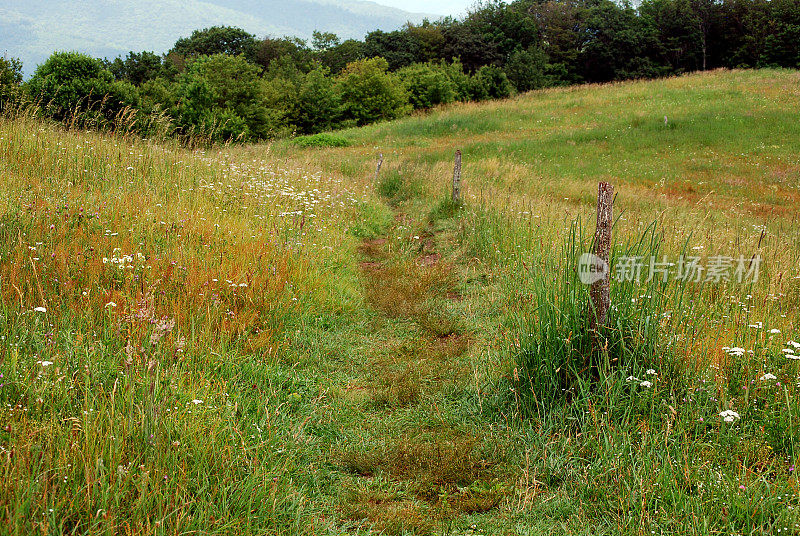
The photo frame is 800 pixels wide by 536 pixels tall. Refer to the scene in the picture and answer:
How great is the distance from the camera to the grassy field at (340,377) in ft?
8.80

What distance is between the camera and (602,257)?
406 cm

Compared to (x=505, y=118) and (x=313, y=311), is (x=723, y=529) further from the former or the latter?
(x=505, y=118)

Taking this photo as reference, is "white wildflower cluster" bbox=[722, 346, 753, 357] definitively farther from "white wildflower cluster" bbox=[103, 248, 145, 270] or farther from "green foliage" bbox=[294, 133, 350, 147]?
"green foliage" bbox=[294, 133, 350, 147]

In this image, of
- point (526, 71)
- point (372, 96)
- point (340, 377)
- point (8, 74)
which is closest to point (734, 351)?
point (340, 377)

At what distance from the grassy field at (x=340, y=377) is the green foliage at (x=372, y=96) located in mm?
35930

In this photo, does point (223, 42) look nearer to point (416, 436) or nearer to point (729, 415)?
point (416, 436)

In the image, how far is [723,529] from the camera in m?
2.62

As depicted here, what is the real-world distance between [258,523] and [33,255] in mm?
3802

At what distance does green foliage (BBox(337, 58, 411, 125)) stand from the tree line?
89 mm

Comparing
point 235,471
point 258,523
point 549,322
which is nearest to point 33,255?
point 235,471

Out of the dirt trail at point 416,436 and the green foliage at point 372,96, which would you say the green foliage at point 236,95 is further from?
the dirt trail at point 416,436

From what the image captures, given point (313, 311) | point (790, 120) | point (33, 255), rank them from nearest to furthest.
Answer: point (33, 255)
point (313, 311)
point (790, 120)

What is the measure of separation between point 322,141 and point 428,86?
1994 cm

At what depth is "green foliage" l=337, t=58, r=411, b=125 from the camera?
140 feet
